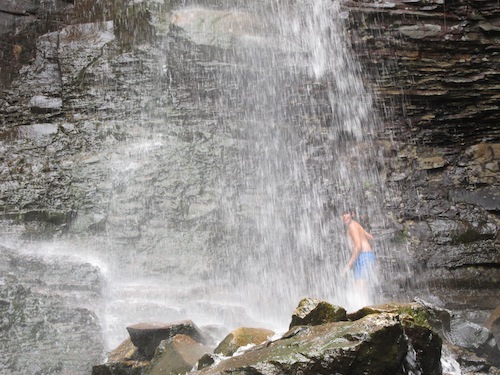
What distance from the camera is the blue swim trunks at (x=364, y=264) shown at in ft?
27.6

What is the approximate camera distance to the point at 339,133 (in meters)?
11.4

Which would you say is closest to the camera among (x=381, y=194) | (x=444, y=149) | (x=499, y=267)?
(x=499, y=267)

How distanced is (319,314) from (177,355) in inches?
59.9

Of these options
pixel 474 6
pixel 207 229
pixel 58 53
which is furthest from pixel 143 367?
pixel 474 6

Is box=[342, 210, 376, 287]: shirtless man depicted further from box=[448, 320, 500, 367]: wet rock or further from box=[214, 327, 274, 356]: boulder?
box=[214, 327, 274, 356]: boulder

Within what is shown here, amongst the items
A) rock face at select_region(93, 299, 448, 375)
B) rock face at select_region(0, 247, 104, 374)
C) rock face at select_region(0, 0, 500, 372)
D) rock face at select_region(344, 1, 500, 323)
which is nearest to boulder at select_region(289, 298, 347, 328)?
rock face at select_region(93, 299, 448, 375)

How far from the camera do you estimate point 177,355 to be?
16.6 ft

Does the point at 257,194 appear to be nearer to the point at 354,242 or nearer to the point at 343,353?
the point at 354,242

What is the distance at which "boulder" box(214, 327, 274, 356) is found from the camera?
16.2 feet

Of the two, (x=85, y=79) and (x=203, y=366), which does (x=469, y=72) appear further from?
(x=203, y=366)

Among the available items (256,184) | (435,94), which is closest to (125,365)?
(256,184)

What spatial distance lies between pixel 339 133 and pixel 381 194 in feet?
5.77

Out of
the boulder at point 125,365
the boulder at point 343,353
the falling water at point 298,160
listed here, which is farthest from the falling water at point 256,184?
the boulder at point 343,353

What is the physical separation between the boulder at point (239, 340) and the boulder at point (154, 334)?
745 millimetres
